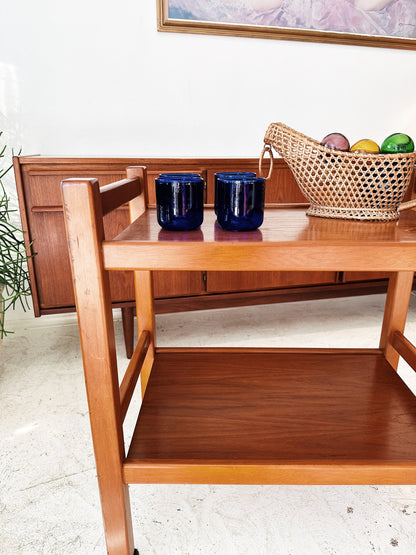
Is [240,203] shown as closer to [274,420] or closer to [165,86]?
[274,420]

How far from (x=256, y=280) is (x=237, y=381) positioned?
0.82m

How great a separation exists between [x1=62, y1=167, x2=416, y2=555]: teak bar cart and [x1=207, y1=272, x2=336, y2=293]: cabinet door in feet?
2.05

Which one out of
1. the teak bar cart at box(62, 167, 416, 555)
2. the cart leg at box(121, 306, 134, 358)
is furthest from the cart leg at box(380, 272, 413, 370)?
the cart leg at box(121, 306, 134, 358)

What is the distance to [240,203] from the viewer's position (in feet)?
2.31

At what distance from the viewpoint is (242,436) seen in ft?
2.58

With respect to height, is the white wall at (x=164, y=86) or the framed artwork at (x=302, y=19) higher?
the framed artwork at (x=302, y=19)

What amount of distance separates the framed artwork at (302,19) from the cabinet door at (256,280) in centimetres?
125

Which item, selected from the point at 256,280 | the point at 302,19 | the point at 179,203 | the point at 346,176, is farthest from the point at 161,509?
the point at 302,19

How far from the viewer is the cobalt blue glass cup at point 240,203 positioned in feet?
2.28

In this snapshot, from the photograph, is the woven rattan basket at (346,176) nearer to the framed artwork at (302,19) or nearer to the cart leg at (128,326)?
the cart leg at (128,326)

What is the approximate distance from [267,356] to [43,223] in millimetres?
1008

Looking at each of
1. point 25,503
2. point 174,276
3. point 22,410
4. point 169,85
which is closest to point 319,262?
point 25,503

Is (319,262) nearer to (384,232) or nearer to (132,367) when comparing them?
(384,232)

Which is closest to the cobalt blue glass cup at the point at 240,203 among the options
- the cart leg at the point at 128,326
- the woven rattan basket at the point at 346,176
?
the woven rattan basket at the point at 346,176
